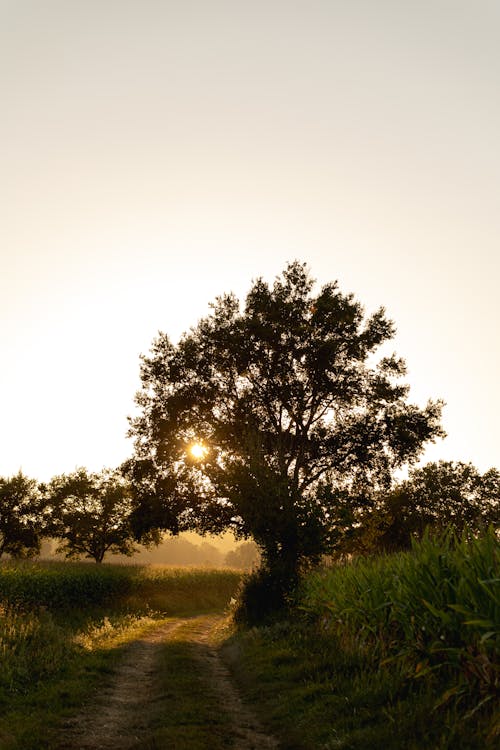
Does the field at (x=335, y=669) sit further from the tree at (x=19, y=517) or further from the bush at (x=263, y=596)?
the tree at (x=19, y=517)

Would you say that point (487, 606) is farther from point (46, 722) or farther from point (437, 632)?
point (46, 722)

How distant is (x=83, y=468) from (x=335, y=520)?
42.3 m

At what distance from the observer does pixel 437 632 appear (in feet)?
26.6

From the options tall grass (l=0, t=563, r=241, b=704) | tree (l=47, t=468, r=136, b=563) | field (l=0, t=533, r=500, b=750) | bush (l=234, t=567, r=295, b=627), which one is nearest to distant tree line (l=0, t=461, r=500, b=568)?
tree (l=47, t=468, r=136, b=563)

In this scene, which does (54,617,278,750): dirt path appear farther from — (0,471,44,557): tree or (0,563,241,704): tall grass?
(0,471,44,557): tree

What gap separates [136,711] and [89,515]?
47523mm

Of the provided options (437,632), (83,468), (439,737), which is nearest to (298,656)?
(437,632)

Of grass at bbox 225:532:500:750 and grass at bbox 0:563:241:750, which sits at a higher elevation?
grass at bbox 225:532:500:750

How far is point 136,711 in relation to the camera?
10227 millimetres

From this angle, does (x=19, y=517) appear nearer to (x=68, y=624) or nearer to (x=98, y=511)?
(x=98, y=511)

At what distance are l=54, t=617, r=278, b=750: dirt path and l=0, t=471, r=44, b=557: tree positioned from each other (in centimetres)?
4337

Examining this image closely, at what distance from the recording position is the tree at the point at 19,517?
2178 inches

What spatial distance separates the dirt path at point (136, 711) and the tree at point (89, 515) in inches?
1538

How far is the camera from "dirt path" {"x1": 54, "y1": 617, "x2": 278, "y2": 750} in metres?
8.30
